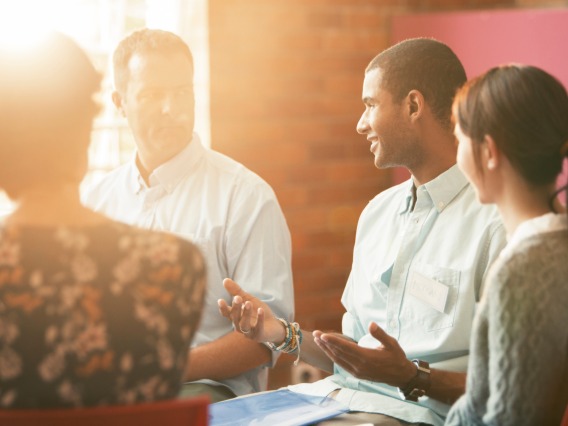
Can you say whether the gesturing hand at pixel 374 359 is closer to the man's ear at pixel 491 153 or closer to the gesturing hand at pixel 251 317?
the gesturing hand at pixel 251 317

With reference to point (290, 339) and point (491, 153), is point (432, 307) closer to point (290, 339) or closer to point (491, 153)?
point (290, 339)

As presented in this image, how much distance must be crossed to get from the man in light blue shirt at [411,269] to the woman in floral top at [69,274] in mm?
603

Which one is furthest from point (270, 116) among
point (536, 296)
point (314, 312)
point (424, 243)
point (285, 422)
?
point (536, 296)

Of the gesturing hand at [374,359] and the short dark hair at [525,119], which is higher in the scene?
the short dark hair at [525,119]

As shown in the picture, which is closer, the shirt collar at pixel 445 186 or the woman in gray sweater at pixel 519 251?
the woman in gray sweater at pixel 519 251

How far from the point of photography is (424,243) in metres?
2.03

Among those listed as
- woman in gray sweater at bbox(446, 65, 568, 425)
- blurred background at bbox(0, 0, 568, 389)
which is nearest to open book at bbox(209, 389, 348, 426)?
woman in gray sweater at bbox(446, 65, 568, 425)

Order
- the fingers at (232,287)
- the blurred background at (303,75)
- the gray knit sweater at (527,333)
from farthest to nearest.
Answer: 1. the blurred background at (303,75)
2. the fingers at (232,287)
3. the gray knit sweater at (527,333)

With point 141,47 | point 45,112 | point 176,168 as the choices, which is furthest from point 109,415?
point 141,47

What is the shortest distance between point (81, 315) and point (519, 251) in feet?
2.33

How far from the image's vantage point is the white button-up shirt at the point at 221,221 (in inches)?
91.3

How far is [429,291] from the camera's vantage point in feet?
6.35

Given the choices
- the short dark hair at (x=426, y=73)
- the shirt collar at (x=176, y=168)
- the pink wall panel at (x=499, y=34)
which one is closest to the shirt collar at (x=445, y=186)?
the short dark hair at (x=426, y=73)

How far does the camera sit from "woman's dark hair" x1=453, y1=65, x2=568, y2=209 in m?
1.44
